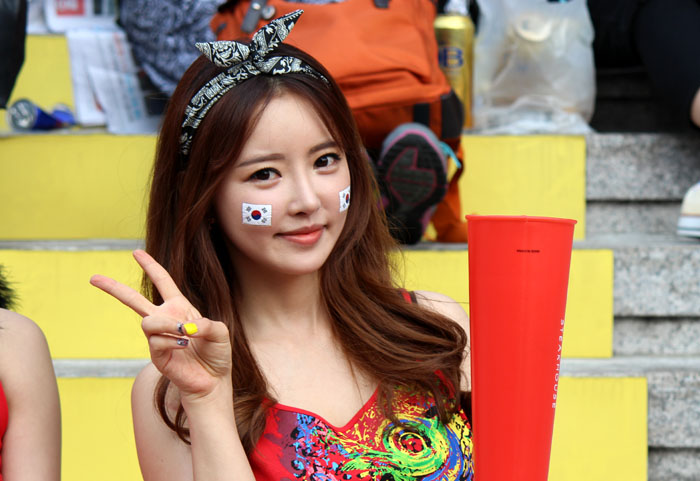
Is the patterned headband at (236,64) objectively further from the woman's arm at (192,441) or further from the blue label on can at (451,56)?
the blue label on can at (451,56)

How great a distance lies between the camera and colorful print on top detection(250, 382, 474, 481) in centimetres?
138

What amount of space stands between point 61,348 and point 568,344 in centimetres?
128

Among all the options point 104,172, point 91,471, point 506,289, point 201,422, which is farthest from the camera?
point 104,172

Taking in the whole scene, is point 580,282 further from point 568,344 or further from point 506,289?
point 506,289

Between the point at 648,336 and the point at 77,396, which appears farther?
the point at 648,336

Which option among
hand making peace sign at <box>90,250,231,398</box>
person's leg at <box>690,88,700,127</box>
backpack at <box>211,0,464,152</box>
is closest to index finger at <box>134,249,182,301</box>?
hand making peace sign at <box>90,250,231,398</box>

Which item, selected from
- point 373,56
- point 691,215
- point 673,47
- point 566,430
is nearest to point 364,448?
point 566,430

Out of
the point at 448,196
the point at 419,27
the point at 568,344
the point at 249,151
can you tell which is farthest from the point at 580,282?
the point at 249,151

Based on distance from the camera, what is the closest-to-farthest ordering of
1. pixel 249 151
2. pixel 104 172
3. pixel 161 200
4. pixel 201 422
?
pixel 201 422
pixel 249 151
pixel 161 200
pixel 104 172

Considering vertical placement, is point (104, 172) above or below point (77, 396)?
above

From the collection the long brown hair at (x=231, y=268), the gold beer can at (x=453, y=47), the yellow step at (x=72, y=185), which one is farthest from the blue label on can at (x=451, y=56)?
the long brown hair at (x=231, y=268)

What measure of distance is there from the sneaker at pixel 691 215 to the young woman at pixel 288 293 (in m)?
1.20

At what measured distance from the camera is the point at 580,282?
7.58ft

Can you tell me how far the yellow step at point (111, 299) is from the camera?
88.4 inches
